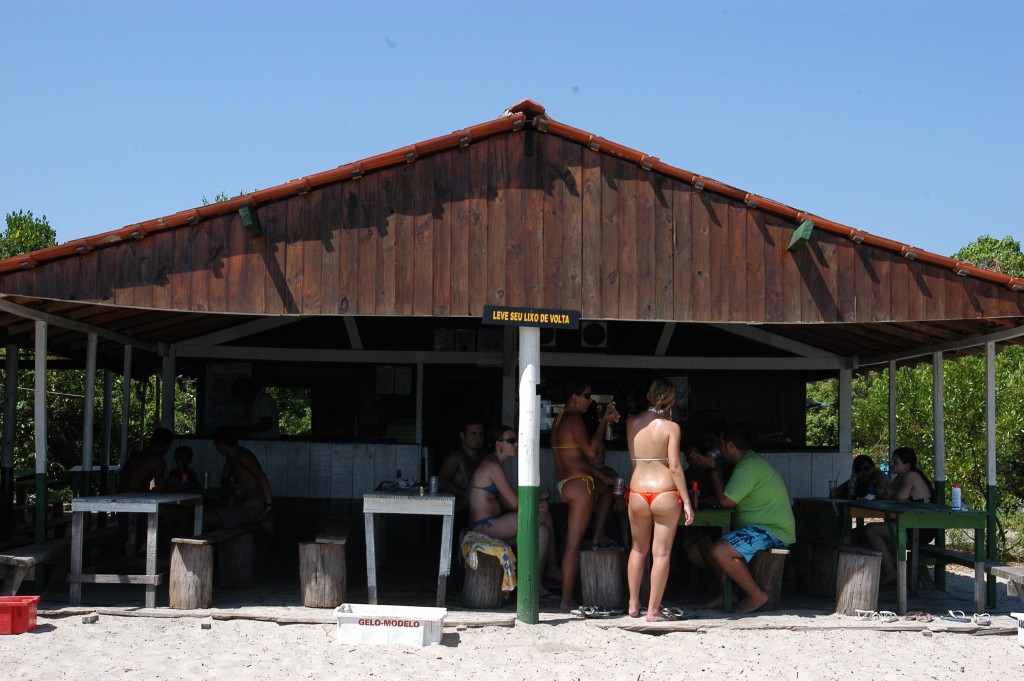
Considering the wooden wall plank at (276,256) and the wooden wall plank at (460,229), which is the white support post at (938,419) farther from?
the wooden wall plank at (276,256)

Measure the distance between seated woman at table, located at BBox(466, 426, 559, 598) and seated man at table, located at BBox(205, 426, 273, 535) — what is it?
2.44 meters

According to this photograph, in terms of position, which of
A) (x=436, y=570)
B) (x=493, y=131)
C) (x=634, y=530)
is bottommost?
(x=436, y=570)

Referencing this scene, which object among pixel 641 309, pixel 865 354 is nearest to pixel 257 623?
pixel 641 309

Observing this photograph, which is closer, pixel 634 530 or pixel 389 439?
pixel 634 530

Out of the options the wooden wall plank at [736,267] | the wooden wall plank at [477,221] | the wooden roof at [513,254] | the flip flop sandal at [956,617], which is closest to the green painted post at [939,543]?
the flip flop sandal at [956,617]

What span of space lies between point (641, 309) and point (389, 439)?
4444 mm

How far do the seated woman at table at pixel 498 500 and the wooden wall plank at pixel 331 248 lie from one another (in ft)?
6.11

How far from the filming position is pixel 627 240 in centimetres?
802

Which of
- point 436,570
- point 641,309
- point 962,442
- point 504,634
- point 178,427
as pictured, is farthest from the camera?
point 178,427

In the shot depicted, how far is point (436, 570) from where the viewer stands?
10508mm

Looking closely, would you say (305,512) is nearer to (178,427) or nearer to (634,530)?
(634,530)

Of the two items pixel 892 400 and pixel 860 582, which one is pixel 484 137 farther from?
pixel 892 400

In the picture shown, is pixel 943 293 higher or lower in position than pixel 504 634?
higher

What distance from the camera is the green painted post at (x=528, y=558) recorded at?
25.5 feet
